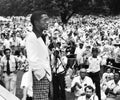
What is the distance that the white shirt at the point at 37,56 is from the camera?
4.46 meters

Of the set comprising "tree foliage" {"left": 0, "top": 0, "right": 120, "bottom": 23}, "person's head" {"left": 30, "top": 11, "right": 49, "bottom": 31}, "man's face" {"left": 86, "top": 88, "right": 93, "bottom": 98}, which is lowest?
"man's face" {"left": 86, "top": 88, "right": 93, "bottom": 98}

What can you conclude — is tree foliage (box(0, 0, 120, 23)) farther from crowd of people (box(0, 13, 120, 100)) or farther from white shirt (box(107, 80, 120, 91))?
white shirt (box(107, 80, 120, 91))

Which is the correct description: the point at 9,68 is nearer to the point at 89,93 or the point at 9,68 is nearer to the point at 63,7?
the point at 89,93


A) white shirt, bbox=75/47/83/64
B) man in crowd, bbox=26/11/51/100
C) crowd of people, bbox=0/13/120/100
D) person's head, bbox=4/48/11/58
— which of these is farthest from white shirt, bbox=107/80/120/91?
man in crowd, bbox=26/11/51/100

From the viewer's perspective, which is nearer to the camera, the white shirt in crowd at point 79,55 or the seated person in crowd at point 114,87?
the seated person in crowd at point 114,87

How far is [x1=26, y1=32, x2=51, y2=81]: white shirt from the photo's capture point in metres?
4.46

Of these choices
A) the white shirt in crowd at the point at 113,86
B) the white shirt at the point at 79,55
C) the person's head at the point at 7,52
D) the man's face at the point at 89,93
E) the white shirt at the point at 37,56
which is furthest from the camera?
the white shirt at the point at 79,55

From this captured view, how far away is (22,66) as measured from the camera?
11.7 meters

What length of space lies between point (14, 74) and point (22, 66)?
2.73 metres

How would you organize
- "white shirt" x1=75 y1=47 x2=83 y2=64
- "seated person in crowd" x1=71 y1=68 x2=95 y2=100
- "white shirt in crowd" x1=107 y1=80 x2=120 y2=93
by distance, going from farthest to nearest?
"white shirt" x1=75 y1=47 x2=83 y2=64, "white shirt in crowd" x1=107 y1=80 x2=120 y2=93, "seated person in crowd" x1=71 y1=68 x2=95 y2=100

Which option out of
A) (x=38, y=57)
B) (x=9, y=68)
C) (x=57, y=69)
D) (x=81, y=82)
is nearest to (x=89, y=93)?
(x=81, y=82)

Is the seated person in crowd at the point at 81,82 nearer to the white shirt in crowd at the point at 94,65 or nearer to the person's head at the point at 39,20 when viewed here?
the white shirt in crowd at the point at 94,65

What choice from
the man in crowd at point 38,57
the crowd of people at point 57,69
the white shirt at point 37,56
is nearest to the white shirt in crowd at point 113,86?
the crowd of people at point 57,69

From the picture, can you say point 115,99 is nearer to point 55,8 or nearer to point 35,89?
point 35,89
